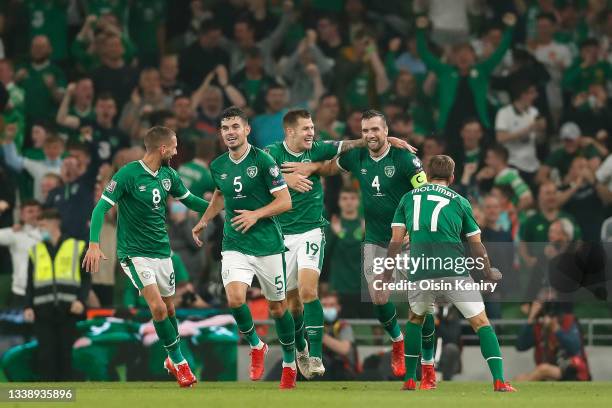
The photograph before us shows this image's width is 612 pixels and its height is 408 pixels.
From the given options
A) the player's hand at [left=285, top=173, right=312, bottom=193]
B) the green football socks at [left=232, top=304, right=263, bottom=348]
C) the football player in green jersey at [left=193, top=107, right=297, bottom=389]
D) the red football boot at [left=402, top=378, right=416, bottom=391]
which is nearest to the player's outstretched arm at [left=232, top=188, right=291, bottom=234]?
the football player in green jersey at [left=193, top=107, right=297, bottom=389]

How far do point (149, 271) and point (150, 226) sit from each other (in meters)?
0.44

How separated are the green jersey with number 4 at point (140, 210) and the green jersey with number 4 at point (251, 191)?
0.70 m

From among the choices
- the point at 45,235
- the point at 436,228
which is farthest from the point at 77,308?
the point at 436,228

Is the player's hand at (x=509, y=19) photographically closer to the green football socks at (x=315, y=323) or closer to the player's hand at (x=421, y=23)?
the player's hand at (x=421, y=23)

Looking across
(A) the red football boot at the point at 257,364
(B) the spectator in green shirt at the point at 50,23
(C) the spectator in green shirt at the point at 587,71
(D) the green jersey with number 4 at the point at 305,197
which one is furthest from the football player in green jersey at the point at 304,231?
(B) the spectator in green shirt at the point at 50,23

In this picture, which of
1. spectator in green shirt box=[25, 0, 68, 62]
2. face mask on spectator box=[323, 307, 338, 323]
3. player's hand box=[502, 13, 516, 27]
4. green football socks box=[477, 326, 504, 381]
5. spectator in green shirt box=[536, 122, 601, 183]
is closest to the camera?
green football socks box=[477, 326, 504, 381]

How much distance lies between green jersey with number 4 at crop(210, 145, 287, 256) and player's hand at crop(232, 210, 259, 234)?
0.12 m

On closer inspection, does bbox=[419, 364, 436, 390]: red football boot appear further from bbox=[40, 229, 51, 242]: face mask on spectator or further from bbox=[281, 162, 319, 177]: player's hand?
bbox=[40, 229, 51, 242]: face mask on spectator

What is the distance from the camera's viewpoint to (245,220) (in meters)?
13.9

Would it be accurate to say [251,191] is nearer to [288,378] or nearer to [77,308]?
[288,378]

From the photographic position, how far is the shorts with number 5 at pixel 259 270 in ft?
46.1

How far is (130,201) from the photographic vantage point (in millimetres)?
14406

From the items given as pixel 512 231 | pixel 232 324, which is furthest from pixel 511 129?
pixel 232 324

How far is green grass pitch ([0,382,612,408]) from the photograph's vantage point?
12219 millimetres
